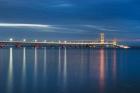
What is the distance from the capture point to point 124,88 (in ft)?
47.5

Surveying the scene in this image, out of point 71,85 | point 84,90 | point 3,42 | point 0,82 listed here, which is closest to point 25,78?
point 0,82

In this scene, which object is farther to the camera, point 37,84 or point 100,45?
point 100,45

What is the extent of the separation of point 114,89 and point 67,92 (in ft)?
6.65

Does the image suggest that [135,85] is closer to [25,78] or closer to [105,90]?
[105,90]

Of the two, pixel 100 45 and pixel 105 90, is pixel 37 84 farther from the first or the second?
pixel 100 45

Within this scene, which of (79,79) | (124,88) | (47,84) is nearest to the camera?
(124,88)

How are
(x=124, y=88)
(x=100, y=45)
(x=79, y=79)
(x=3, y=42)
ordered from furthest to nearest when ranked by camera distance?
(x=100, y=45)
(x=3, y=42)
(x=79, y=79)
(x=124, y=88)

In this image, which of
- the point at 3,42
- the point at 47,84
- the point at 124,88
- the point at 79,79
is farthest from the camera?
the point at 3,42

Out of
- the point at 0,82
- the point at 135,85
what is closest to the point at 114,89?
the point at 135,85

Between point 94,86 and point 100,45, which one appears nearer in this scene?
point 94,86

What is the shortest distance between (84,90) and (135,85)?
108 inches

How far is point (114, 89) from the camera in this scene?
561 inches

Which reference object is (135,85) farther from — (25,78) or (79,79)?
(25,78)

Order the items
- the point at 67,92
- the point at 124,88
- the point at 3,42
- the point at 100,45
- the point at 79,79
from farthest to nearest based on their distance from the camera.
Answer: the point at 100,45, the point at 3,42, the point at 79,79, the point at 124,88, the point at 67,92
